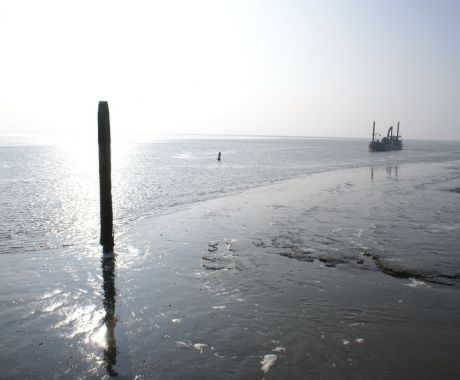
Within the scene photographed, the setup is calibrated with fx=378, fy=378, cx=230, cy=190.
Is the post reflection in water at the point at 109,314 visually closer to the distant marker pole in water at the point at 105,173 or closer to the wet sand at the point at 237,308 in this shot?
the wet sand at the point at 237,308

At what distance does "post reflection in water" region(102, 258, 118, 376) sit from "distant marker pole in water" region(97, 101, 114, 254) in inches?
45.0

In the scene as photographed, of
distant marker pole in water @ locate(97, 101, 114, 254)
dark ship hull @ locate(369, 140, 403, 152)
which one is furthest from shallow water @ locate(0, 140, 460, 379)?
dark ship hull @ locate(369, 140, 403, 152)

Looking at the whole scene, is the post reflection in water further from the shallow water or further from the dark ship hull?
the dark ship hull

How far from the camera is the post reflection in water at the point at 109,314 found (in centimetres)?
617

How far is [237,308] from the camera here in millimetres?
8312

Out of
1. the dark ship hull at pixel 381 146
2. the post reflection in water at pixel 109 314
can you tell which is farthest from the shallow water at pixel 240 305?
the dark ship hull at pixel 381 146

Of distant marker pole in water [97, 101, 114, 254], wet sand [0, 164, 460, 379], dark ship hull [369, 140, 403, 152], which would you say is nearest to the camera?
wet sand [0, 164, 460, 379]

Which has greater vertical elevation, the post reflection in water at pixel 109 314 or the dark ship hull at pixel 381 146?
Result: the dark ship hull at pixel 381 146

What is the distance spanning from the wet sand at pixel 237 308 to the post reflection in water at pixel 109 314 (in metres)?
0.03

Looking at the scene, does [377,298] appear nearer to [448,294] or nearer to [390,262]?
[448,294]

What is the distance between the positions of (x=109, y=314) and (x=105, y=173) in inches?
226

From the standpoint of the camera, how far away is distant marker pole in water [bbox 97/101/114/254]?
11875mm

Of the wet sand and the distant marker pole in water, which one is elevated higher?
the distant marker pole in water

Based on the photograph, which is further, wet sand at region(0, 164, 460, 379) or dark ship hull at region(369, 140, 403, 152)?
dark ship hull at region(369, 140, 403, 152)
